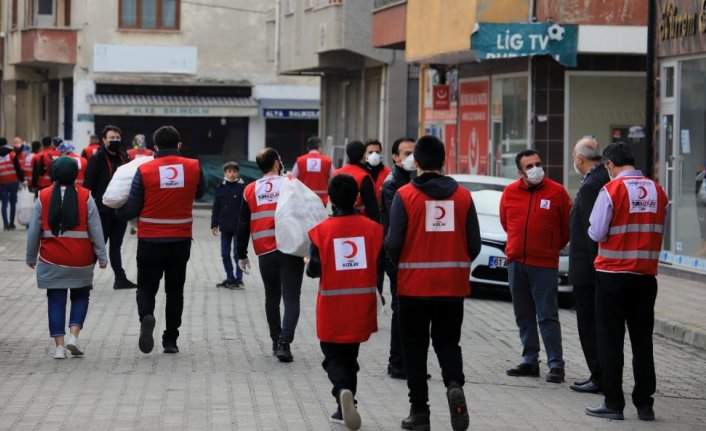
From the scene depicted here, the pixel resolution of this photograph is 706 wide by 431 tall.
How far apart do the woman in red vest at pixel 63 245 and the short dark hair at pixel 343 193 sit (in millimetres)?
3326

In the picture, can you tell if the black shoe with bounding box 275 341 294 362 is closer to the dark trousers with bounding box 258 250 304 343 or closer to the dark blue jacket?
the dark trousers with bounding box 258 250 304 343

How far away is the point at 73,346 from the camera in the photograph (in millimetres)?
11500

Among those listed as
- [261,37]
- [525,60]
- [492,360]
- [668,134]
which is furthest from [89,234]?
[261,37]

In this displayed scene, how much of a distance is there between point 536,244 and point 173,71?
38.8 meters

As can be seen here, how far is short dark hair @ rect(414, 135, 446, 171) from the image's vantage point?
8.68m

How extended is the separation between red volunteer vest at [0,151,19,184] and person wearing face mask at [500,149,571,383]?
20055 millimetres

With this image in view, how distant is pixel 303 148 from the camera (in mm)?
50719

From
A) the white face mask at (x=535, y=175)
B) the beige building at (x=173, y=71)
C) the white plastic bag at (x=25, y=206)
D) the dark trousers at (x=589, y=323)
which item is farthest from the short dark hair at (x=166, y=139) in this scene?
the beige building at (x=173, y=71)

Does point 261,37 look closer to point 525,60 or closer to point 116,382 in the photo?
point 525,60

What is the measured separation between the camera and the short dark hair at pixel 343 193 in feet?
29.1

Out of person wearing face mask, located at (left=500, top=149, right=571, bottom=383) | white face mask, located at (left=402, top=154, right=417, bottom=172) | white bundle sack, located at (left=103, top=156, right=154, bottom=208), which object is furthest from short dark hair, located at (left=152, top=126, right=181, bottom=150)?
person wearing face mask, located at (left=500, top=149, right=571, bottom=383)

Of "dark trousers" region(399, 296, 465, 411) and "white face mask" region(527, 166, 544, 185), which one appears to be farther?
"white face mask" region(527, 166, 544, 185)

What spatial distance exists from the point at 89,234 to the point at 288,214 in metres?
1.64

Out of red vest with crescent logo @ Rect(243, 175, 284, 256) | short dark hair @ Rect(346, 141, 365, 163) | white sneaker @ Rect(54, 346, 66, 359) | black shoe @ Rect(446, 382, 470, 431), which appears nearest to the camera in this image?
black shoe @ Rect(446, 382, 470, 431)
